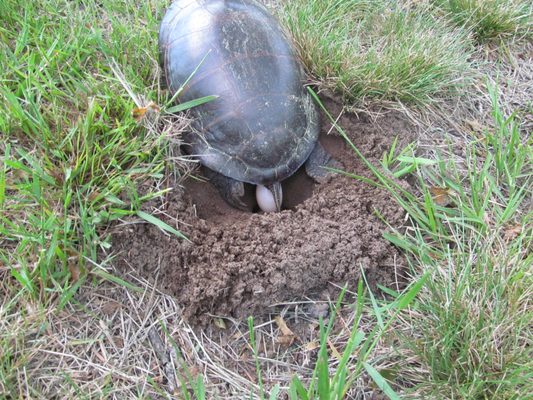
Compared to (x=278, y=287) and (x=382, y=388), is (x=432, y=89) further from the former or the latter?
(x=382, y=388)

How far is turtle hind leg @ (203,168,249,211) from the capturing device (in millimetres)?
2275

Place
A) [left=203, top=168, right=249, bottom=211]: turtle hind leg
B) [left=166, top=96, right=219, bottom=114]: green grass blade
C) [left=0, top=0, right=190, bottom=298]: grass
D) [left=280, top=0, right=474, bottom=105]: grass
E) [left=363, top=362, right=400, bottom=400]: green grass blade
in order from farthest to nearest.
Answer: [left=280, top=0, right=474, bottom=105]: grass, [left=203, top=168, right=249, bottom=211]: turtle hind leg, [left=166, top=96, right=219, bottom=114]: green grass blade, [left=0, top=0, right=190, bottom=298]: grass, [left=363, top=362, right=400, bottom=400]: green grass blade

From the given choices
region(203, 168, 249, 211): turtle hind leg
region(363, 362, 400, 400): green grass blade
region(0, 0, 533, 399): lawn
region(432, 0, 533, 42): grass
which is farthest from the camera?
region(432, 0, 533, 42): grass

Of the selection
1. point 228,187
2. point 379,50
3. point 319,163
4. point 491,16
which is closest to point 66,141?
point 228,187

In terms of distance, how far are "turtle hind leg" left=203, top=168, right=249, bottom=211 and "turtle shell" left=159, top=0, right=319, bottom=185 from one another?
7 centimetres

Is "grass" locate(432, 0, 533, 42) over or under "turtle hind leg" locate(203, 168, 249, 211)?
over

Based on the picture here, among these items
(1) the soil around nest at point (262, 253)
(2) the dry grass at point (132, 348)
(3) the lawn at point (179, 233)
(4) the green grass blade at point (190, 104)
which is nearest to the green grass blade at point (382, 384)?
(3) the lawn at point (179, 233)

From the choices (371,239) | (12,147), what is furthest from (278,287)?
(12,147)

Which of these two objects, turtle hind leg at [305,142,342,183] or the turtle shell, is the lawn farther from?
turtle hind leg at [305,142,342,183]

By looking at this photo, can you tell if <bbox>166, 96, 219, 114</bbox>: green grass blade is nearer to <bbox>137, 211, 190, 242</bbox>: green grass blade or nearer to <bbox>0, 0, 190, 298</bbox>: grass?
<bbox>0, 0, 190, 298</bbox>: grass

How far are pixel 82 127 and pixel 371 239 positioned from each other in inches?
49.2

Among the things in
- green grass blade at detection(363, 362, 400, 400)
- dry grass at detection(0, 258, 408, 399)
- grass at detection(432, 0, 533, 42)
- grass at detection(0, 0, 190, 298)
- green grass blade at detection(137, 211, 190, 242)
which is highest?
grass at detection(432, 0, 533, 42)

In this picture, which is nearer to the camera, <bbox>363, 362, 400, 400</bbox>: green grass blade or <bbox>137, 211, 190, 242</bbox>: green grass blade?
<bbox>363, 362, 400, 400</bbox>: green grass blade

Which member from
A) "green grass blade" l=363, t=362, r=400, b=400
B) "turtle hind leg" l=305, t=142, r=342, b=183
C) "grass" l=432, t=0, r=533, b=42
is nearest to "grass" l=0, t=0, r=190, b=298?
"turtle hind leg" l=305, t=142, r=342, b=183
